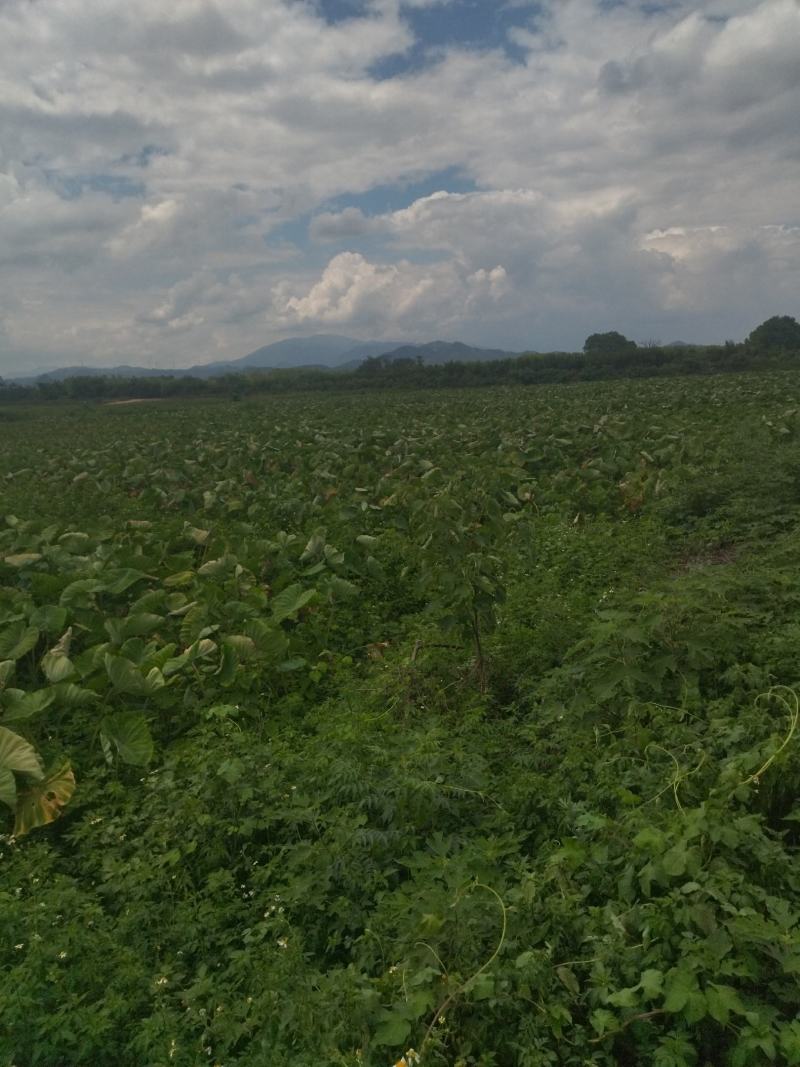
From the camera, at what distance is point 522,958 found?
97.5 inches

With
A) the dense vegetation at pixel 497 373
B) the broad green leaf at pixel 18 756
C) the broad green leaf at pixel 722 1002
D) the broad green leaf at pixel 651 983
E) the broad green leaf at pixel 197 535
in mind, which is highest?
the dense vegetation at pixel 497 373

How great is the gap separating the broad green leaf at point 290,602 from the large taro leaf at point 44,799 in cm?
242

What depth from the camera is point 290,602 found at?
6691 millimetres

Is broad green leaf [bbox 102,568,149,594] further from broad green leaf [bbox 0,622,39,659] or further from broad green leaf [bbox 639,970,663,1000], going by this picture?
broad green leaf [bbox 639,970,663,1000]

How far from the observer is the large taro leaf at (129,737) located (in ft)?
15.1

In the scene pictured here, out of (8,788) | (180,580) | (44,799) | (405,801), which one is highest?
(180,580)

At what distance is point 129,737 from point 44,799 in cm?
65

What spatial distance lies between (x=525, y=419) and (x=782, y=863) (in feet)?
63.7

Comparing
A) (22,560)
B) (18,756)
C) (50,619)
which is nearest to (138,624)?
(50,619)

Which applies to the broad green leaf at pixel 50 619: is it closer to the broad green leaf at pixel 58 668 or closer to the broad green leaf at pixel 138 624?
the broad green leaf at pixel 138 624

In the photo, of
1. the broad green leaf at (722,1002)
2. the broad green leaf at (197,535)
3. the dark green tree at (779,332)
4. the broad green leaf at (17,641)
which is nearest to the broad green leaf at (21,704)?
the broad green leaf at (17,641)

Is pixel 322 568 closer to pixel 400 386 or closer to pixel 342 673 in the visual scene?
pixel 342 673

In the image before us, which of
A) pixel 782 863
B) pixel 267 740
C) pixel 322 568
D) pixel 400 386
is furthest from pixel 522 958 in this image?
pixel 400 386

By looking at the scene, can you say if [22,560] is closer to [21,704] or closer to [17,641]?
[17,641]
